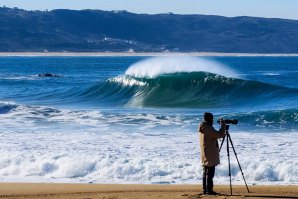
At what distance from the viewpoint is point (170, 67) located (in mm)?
39688

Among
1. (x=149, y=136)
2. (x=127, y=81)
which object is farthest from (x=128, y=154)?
(x=127, y=81)

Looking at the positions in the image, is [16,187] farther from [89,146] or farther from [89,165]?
[89,146]

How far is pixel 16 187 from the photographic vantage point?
1185 cm

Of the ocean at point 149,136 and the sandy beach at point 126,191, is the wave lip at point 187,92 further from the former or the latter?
the sandy beach at point 126,191

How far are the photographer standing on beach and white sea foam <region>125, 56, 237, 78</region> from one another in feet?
88.9

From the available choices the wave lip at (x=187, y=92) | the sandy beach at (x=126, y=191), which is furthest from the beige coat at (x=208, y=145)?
the wave lip at (x=187, y=92)

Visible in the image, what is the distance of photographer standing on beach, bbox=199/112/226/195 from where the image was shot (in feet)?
34.9

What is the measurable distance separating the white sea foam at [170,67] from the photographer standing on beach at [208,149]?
1066 inches

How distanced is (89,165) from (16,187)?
202cm

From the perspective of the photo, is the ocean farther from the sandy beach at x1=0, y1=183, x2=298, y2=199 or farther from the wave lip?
the sandy beach at x1=0, y1=183, x2=298, y2=199

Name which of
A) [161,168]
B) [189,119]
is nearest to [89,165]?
[161,168]

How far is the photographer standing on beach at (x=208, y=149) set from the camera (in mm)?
10648

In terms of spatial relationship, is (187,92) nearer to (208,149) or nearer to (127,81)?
(127,81)

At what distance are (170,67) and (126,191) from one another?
93.8ft
